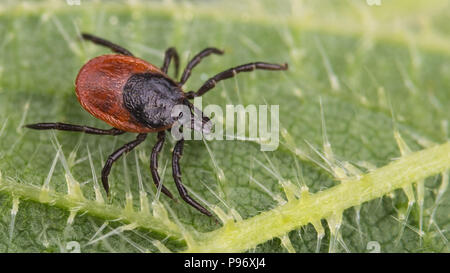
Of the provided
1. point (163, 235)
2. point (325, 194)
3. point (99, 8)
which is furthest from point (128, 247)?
point (99, 8)

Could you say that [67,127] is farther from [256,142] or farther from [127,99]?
[256,142]

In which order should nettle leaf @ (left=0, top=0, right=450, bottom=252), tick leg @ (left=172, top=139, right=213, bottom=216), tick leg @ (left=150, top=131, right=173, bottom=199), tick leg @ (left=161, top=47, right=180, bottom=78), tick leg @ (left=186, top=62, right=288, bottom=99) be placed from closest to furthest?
1. nettle leaf @ (left=0, top=0, right=450, bottom=252)
2. tick leg @ (left=172, top=139, right=213, bottom=216)
3. tick leg @ (left=150, top=131, right=173, bottom=199)
4. tick leg @ (left=186, top=62, right=288, bottom=99)
5. tick leg @ (left=161, top=47, right=180, bottom=78)

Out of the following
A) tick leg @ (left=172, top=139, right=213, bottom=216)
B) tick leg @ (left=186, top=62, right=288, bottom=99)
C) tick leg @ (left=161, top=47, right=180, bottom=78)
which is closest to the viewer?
tick leg @ (left=172, top=139, right=213, bottom=216)

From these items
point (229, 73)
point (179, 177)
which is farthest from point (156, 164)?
point (229, 73)

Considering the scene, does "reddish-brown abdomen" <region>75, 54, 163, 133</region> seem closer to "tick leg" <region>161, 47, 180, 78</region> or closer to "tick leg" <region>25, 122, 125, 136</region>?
"tick leg" <region>25, 122, 125, 136</region>

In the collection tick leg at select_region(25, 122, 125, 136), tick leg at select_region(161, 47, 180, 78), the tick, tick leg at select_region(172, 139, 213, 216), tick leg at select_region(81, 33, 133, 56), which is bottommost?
tick leg at select_region(172, 139, 213, 216)

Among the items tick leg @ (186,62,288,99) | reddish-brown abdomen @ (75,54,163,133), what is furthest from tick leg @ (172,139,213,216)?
tick leg @ (186,62,288,99)

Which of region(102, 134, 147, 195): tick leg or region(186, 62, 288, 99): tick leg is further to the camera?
region(186, 62, 288, 99): tick leg

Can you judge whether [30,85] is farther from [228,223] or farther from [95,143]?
[228,223]
